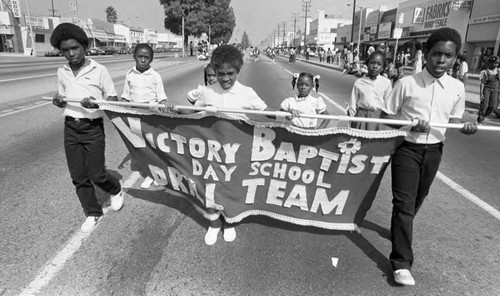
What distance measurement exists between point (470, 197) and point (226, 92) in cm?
339

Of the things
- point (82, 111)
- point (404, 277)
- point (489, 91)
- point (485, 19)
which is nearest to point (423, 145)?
point (404, 277)

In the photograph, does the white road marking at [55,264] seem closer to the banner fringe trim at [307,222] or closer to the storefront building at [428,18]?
the banner fringe trim at [307,222]

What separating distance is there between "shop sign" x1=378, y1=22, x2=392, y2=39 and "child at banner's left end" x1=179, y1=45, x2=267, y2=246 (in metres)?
45.5

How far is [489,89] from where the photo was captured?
30.3ft

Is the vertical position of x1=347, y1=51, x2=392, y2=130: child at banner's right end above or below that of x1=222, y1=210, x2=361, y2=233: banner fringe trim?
above

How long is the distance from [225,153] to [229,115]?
0.35 metres

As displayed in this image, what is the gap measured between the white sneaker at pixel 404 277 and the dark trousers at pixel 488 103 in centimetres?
864

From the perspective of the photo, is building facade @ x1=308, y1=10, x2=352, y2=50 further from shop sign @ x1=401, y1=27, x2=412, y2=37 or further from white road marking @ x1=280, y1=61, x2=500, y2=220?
white road marking @ x1=280, y1=61, x2=500, y2=220

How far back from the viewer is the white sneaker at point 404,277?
2.60m

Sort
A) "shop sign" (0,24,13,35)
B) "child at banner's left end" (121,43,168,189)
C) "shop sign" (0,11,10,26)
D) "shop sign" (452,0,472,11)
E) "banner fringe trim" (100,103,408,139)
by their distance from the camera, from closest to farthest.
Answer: "banner fringe trim" (100,103,408,139) < "child at banner's left end" (121,43,168,189) < "shop sign" (452,0,472,11) < "shop sign" (0,11,10,26) < "shop sign" (0,24,13,35)

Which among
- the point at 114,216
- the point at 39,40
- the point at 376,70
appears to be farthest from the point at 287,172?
the point at 39,40

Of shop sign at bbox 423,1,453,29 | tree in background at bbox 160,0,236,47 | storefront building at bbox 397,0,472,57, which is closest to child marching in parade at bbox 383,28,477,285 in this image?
storefront building at bbox 397,0,472,57

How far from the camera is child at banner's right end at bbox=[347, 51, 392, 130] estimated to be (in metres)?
4.97

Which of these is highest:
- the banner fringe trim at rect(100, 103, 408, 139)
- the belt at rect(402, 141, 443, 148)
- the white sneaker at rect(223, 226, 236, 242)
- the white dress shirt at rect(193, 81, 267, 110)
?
the white dress shirt at rect(193, 81, 267, 110)
